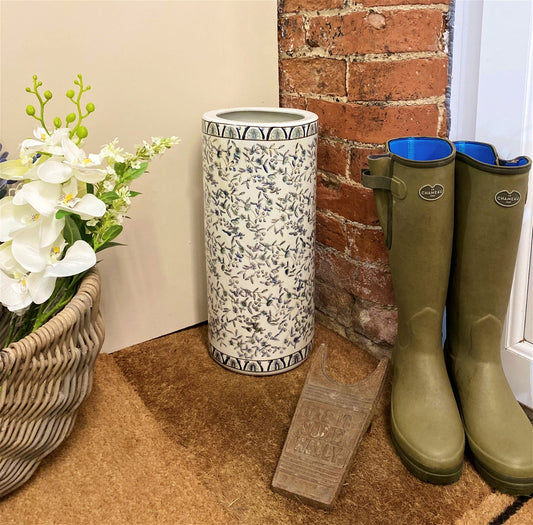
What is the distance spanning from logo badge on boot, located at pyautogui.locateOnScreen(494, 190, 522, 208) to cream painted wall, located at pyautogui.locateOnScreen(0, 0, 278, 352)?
648mm

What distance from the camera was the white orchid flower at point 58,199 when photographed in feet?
2.77

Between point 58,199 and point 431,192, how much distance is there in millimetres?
582

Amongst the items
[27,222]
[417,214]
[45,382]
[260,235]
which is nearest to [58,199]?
[27,222]

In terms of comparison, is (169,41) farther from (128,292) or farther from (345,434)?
(345,434)

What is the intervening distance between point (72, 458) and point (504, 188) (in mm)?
869

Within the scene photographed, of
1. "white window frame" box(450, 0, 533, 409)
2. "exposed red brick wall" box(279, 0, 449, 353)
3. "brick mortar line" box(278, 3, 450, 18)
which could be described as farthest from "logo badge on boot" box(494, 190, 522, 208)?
"brick mortar line" box(278, 3, 450, 18)

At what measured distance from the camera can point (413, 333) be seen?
1.08 m

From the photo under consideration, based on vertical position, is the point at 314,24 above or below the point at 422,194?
above

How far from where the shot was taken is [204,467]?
104 centimetres

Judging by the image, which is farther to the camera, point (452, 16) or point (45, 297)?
point (452, 16)

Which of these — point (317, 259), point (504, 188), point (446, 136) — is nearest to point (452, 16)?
point (446, 136)

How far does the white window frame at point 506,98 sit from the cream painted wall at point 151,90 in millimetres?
456

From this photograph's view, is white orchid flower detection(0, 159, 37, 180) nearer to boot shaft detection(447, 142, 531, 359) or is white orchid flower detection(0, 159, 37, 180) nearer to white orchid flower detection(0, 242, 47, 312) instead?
white orchid flower detection(0, 242, 47, 312)

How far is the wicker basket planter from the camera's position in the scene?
822mm
